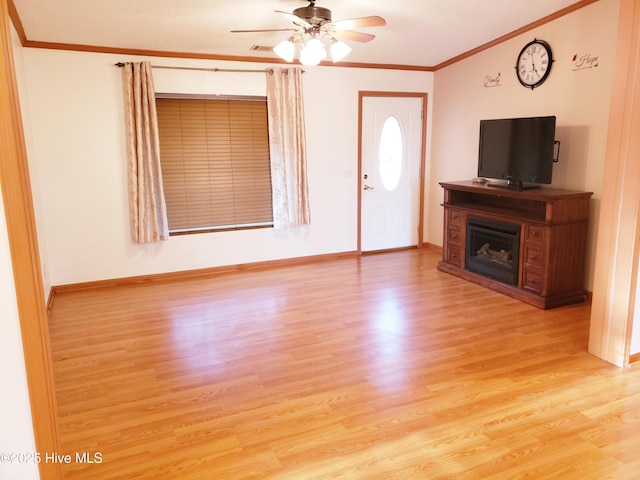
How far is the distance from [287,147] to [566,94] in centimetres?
297

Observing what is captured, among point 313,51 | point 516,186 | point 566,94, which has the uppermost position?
point 313,51

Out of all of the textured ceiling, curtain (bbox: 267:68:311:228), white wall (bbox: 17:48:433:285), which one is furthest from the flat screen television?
curtain (bbox: 267:68:311:228)

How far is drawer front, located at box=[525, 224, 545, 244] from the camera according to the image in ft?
13.5

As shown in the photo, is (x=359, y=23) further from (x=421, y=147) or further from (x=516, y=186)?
(x=421, y=147)

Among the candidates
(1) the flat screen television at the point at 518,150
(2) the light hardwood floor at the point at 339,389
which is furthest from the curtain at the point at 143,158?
(1) the flat screen television at the point at 518,150

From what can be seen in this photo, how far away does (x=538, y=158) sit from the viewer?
4.32 meters

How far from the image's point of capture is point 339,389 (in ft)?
9.38

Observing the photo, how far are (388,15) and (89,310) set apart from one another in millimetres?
3898

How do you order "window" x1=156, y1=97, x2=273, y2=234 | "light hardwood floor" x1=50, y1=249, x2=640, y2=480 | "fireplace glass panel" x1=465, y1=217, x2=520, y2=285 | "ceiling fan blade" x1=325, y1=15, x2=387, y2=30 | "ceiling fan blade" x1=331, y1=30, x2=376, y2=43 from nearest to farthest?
"light hardwood floor" x1=50, y1=249, x2=640, y2=480, "ceiling fan blade" x1=325, y1=15, x2=387, y2=30, "ceiling fan blade" x1=331, y1=30, x2=376, y2=43, "fireplace glass panel" x1=465, y1=217, x2=520, y2=285, "window" x1=156, y1=97, x2=273, y2=234

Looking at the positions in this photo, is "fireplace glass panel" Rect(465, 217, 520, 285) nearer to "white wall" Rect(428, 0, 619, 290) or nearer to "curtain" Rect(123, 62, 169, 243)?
"white wall" Rect(428, 0, 619, 290)

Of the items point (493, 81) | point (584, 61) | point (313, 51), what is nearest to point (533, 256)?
point (584, 61)

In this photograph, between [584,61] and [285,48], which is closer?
[285,48]

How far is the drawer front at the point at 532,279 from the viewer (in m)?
4.20

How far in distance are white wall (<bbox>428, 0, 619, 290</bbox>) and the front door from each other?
712mm
